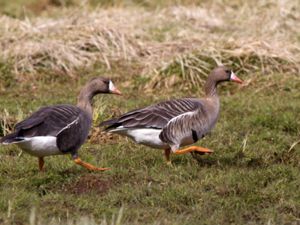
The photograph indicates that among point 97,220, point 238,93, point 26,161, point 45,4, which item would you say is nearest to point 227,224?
point 97,220

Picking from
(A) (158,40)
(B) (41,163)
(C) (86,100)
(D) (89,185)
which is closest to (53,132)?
(B) (41,163)

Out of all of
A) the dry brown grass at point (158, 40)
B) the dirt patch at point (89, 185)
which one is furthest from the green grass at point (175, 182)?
the dry brown grass at point (158, 40)

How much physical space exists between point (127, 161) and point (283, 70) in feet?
16.7

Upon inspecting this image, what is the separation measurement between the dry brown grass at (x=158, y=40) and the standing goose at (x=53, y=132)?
15.0 ft

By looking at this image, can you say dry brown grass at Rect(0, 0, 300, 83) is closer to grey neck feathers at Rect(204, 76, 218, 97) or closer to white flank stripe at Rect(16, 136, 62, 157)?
grey neck feathers at Rect(204, 76, 218, 97)

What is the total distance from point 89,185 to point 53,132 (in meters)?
0.60

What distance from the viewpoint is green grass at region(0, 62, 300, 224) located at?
7.47m

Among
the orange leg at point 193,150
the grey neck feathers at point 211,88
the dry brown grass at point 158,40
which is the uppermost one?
the grey neck feathers at point 211,88

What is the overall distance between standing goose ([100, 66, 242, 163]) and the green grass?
230 millimetres

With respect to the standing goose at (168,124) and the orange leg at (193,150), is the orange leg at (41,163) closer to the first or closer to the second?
the standing goose at (168,124)

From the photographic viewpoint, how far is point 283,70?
13352 millimetres

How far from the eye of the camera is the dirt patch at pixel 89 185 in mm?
7977

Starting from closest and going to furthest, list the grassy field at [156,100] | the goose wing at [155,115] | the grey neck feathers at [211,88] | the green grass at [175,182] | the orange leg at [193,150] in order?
the green grass at [175,182] < the grassy field at [156,100] < the goose wing at [155,115] < the orange leg at [193,150] < the grey neck feathers at [211,88]

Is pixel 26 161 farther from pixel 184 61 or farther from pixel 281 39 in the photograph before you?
pixel 281 39
